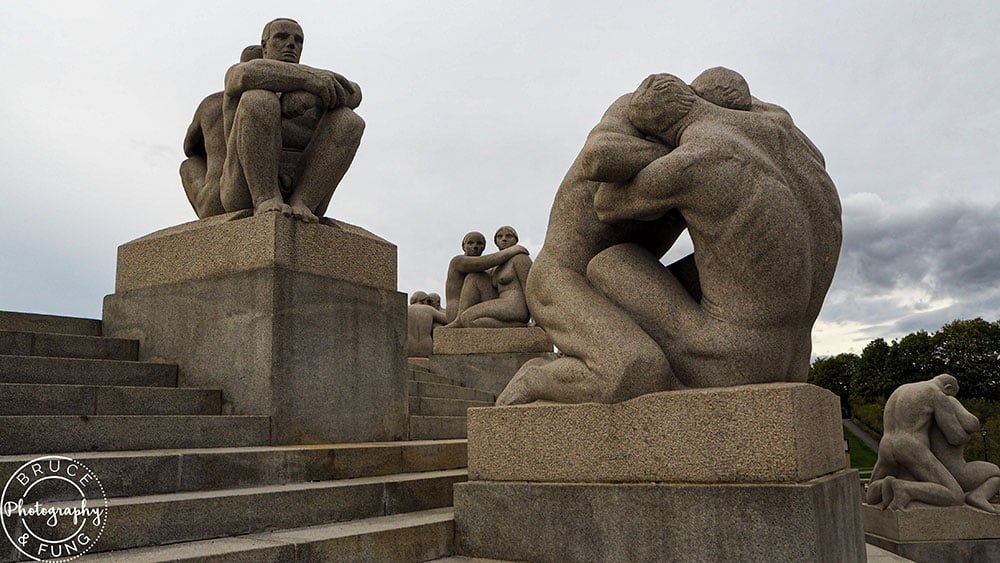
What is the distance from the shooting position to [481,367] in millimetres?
12852

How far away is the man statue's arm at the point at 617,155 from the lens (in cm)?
418

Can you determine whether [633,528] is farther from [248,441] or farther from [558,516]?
[248,441]

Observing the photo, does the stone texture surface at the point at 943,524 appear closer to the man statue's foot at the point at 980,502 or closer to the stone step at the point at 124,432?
the man statue's foot at the point at 980,502

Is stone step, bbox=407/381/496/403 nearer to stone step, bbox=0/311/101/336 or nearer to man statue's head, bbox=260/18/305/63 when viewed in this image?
stone step, bbox=0/311/101/336

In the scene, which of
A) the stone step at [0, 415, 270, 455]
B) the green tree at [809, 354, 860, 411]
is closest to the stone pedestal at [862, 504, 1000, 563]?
the stone step at [0, 415, 270, 455]

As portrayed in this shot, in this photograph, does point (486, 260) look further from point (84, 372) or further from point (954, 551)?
point (84, 372)

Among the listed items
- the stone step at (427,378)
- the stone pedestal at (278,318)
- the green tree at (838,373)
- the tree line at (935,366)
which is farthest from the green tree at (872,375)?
the stone pedestal at (278,318)

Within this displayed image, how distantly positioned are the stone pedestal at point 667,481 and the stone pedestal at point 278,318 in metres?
1.94

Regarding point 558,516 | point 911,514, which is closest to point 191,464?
point 558,516

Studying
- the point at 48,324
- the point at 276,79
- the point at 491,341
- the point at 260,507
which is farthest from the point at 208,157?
the point at 491,341

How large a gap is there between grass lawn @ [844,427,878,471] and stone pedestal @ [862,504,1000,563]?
40110mm

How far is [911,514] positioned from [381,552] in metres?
8.50

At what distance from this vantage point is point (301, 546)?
3.59 metres

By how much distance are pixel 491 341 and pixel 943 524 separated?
6.89m
